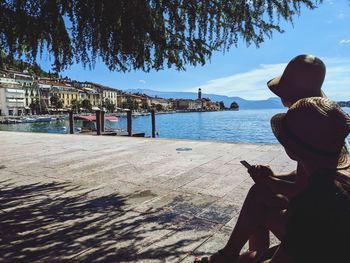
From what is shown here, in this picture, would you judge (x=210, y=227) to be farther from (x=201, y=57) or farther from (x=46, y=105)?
(x=46, y=105)

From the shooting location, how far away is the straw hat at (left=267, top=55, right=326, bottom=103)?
1.88 meters

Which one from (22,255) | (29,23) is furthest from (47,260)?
(29,23)

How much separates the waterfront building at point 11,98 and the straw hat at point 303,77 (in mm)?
112408

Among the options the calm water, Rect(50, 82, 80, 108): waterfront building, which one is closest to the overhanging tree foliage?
the calm water

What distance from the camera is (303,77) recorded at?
1.89m

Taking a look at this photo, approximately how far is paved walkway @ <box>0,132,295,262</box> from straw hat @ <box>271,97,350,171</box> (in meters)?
1.75

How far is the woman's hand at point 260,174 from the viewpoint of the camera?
1.79 m

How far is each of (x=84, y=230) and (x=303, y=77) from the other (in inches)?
100

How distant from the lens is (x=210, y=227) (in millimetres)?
3227

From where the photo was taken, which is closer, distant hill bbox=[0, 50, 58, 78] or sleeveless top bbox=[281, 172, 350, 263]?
sleeveless top bbox=[281, 172, 350, 263]

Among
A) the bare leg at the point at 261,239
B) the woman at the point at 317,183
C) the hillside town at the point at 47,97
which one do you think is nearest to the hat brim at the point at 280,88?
the woman at the point at 317,183

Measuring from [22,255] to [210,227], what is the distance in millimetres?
1784

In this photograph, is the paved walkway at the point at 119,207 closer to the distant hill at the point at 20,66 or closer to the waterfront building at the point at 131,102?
the distant hill at the point at 20,66

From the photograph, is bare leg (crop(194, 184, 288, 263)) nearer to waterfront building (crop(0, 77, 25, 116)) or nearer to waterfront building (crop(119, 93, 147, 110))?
waterfront building (crop(0, 77, 25, 116))
